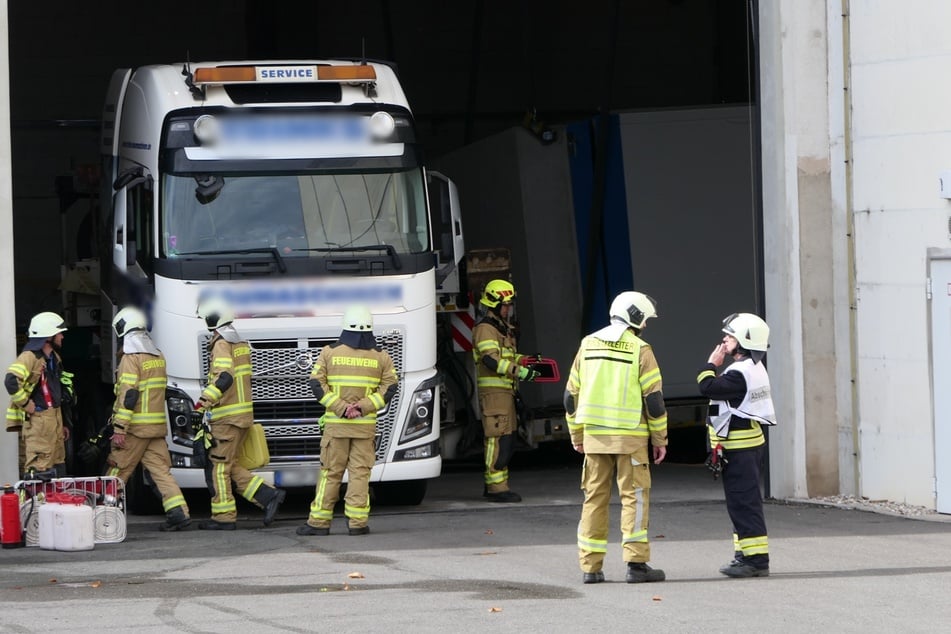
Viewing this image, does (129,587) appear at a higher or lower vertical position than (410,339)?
lower

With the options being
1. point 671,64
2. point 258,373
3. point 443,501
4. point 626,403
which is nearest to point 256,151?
point 258,373

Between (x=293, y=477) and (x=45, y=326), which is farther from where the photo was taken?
(x=293, y=477)

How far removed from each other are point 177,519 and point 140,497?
3.52 feet

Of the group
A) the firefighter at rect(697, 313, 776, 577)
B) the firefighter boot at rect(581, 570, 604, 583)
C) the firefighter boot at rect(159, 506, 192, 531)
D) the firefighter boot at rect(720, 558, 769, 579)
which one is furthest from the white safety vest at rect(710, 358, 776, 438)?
the firefighter boot at rect(159, 506, 192, 531)

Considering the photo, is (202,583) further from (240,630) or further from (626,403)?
(626,403)

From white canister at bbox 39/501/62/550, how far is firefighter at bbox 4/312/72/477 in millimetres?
695

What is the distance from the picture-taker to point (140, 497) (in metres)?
12.1

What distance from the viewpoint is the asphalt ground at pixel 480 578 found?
7.60 m

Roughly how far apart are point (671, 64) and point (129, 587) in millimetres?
16020

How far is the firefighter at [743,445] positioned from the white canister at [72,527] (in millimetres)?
4357

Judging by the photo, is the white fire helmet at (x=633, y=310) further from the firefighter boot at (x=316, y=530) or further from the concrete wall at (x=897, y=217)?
the concrete wall at (x=897, y=217)

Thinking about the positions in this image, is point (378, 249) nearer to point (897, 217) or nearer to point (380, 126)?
point (380, 126)

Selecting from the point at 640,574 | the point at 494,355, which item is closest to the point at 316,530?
the point at 494,355

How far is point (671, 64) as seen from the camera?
2297cm
